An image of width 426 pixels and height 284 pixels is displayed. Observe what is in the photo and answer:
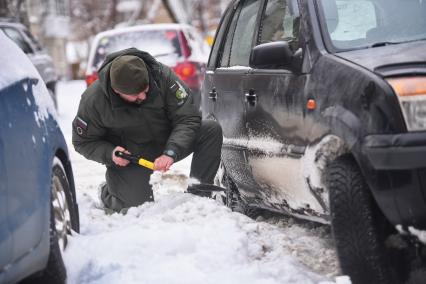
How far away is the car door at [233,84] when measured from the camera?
18.0ft

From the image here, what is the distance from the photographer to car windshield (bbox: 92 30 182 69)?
43.8 feet

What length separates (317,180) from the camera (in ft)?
14.0

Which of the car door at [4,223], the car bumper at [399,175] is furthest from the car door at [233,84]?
the car door at [4,223]

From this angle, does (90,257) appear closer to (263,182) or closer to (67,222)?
(67,222)

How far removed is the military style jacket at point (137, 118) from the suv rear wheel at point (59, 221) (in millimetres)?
1325

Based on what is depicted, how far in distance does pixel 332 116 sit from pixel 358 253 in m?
0.64

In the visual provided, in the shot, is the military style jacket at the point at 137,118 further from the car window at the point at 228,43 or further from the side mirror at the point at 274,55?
the side mirror at the point at 274,55

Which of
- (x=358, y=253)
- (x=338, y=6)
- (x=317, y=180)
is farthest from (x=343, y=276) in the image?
(x=338, y=6)

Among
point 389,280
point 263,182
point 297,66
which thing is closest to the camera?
point 389,280

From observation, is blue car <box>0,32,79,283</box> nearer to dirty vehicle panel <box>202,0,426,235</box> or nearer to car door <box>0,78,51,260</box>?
car door <box>0,78,51,260</box>

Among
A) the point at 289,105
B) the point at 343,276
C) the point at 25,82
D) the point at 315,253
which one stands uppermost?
the point at 25,82

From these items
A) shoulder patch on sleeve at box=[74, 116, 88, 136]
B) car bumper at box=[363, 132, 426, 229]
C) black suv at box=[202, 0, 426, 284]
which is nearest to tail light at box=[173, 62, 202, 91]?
black suv at box=[202, 0, 426, 284]

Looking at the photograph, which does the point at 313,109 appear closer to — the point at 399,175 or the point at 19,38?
the point at 399,175

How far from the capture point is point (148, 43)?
13625 mm
